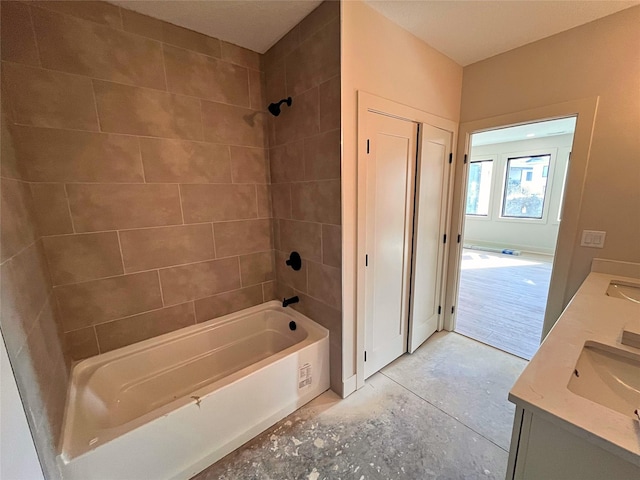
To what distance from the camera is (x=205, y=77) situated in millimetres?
1757

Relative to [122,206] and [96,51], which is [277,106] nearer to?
[96,51]

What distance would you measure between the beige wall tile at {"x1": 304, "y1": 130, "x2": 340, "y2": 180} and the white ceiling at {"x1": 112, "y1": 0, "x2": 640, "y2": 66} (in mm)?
737

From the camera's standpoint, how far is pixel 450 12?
1.55 meters

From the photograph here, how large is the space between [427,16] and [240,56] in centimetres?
130

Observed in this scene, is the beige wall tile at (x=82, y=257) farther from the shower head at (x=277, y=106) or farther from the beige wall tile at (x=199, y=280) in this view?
the shower head at (x=277, y=106)

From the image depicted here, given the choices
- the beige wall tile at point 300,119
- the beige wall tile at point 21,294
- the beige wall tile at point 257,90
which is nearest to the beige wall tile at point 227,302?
the beige wall tile at point 21,294

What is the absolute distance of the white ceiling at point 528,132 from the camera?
4.30 meters

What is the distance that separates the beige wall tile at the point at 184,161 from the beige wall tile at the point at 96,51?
36 centimetres

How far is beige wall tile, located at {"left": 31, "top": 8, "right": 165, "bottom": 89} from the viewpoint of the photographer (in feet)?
4.24

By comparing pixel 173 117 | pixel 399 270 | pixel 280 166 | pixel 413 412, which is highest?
pixel 173 117

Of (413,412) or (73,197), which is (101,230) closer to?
(73,197)

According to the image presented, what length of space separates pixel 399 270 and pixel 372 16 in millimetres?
1717

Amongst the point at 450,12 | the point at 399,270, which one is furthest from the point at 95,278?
the point at 450,12

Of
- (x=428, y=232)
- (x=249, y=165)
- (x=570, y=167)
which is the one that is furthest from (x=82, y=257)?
(x=570, y=167)
